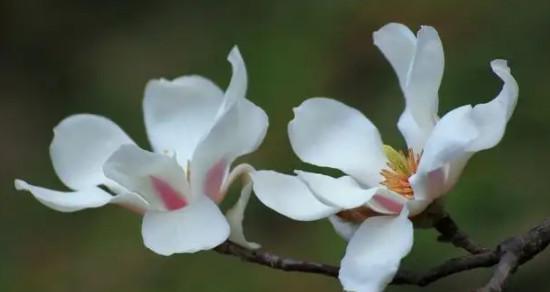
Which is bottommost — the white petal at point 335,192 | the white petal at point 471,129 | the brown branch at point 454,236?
the brown branch at point 454,236

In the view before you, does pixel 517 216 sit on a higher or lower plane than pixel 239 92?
lower

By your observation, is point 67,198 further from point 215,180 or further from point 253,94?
point 253,94

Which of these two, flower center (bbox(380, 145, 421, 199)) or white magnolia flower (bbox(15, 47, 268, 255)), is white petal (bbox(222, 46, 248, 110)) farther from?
flower center (bbox(380, 145, 421, 199))

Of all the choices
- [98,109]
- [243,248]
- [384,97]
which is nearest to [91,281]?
[98,109]

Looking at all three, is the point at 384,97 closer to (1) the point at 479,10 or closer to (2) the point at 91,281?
(1) the point at 479,10

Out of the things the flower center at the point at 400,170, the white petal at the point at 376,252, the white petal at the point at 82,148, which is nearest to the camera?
the white petal at the point at 376,252

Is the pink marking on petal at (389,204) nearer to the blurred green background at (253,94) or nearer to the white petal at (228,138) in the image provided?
the white petal at (228,138)

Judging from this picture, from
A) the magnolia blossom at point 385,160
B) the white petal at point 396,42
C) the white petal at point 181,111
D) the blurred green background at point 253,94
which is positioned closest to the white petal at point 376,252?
the magnolia blossom at point 385,160
